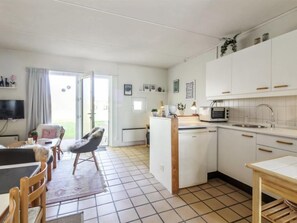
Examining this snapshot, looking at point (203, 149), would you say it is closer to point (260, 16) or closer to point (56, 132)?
point (260, 16)

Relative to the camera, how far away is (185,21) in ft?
8.00

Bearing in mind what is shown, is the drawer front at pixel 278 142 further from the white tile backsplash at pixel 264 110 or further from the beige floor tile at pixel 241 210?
the beige floor tile at pixel 241 210

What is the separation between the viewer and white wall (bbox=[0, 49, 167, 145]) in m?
3.75

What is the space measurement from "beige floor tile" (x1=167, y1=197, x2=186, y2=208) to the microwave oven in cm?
149

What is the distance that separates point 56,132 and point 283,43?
171 inches

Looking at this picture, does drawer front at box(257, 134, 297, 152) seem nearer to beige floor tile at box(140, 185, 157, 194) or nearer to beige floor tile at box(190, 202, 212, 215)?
beige floor tile at box(190, 202, 212, 215)

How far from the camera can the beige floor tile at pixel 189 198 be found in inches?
81.5

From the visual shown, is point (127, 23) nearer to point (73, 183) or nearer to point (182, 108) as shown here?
point (182, 108)

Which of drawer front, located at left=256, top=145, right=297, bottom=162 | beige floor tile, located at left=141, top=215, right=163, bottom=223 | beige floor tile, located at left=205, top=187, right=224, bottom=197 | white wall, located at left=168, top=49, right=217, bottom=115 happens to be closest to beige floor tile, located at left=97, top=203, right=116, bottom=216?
beige floor tile, located at left=141, top=215, right=163, bottom=223

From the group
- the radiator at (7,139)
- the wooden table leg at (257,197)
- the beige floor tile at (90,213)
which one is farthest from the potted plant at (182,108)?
the radiator at (7,139)

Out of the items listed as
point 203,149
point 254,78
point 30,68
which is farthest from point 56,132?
point 254,78

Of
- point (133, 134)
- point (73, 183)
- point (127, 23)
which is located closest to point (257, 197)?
point (73, 183)

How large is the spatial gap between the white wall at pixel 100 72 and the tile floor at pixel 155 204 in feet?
7.94

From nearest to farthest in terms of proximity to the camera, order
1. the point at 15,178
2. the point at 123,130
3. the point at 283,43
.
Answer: the point at 15,178 → the point at 283,43 → the point at 123,130
